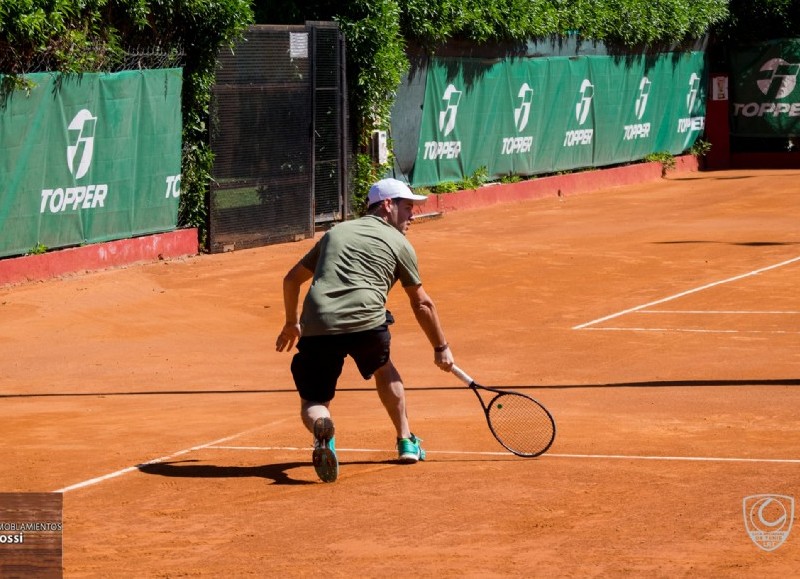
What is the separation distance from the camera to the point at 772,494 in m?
7.64

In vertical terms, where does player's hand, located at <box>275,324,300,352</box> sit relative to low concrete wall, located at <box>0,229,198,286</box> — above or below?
above

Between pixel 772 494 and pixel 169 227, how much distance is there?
1363cm

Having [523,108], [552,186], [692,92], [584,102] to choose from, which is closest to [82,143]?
[523,108]

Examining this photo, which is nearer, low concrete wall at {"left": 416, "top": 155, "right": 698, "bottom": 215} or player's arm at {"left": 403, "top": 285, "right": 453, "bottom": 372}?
player's arm at {"left": 403, "top": 285, "right": 453, "bottom": 372}

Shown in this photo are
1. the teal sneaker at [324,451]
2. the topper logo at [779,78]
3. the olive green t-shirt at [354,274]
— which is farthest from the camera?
the topper logo at [779,78]

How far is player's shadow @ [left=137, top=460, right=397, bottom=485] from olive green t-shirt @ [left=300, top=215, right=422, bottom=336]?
900 millimetres

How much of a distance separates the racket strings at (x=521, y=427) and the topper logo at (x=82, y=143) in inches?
406

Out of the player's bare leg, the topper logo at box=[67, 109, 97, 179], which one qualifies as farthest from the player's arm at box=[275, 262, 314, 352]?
the topper logo at box=[67, 109, 97, 179]

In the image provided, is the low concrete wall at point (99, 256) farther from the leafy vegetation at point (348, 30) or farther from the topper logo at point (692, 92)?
the topper logo at point (692, 92)

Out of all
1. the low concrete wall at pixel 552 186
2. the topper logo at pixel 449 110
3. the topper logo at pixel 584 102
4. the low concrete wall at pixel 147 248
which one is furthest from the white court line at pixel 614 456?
the topper logo at pixel 584 102

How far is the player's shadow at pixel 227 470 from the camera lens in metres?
8.52

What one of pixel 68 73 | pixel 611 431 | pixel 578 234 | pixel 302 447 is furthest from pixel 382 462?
pixel 578 234

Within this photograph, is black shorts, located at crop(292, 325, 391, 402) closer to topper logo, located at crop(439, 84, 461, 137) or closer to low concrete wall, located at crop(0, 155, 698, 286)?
low concrete wall, located at crop(0, 155, 698, 286)

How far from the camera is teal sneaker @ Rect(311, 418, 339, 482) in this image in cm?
799
